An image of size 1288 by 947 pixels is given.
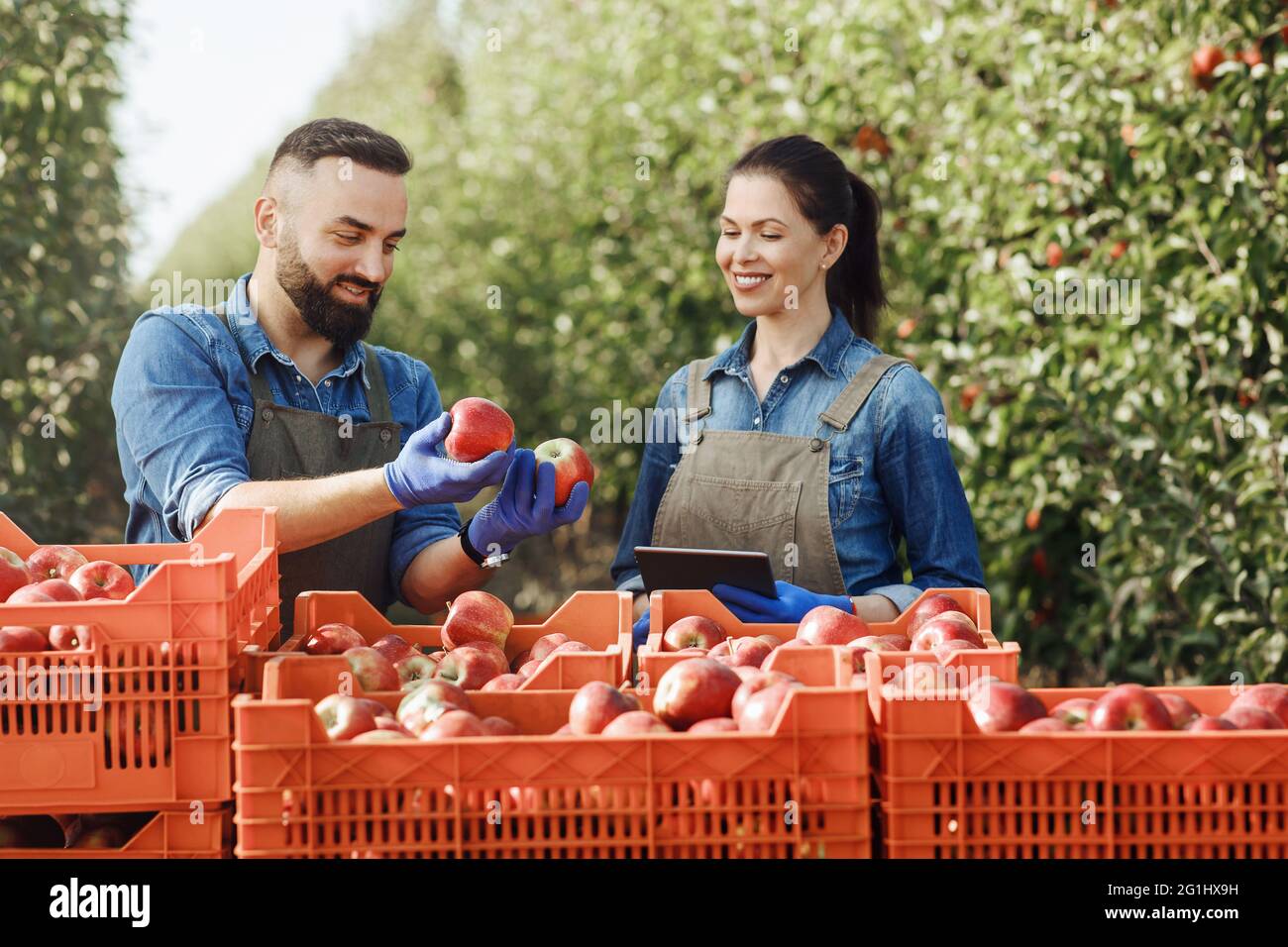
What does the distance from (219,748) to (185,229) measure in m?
22.6

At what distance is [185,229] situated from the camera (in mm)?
23141

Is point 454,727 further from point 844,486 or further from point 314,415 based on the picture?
point 844,486

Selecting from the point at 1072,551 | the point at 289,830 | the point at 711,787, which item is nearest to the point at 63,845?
the point at 289,830

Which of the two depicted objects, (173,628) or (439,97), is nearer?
(173,628)

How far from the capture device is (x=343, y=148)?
303cm

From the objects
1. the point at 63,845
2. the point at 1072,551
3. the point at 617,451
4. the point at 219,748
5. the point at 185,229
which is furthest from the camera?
the point at 185,229

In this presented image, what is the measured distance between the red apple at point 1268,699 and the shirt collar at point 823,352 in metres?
1.49

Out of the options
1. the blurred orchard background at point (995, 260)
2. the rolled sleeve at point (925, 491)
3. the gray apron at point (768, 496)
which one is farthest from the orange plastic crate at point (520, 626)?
the blurred orchard background at point (995, 260)

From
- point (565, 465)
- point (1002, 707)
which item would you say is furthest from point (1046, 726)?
Result: point (565, 465)

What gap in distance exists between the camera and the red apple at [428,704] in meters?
2.03

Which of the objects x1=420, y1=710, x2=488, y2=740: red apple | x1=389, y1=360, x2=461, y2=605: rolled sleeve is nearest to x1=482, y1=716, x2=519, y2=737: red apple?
x1=420, y1=710, x2=488, y2=740: red apple

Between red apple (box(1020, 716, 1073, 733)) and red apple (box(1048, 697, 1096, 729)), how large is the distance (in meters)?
0.06

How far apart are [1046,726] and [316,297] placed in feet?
5.95

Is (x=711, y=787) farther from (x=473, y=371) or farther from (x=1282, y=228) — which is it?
(x=473, y=371)
